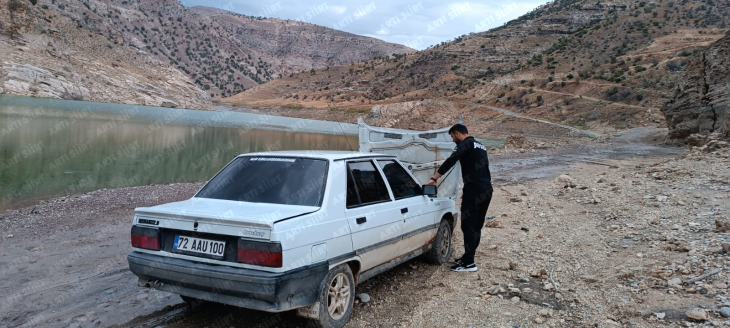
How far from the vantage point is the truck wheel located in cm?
626

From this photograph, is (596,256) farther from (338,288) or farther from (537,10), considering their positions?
(537,10)

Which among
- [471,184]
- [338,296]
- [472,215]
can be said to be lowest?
[338,296]

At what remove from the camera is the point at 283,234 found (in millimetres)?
3586

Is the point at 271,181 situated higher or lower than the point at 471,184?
higher

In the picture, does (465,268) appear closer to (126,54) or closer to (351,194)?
(351,194)

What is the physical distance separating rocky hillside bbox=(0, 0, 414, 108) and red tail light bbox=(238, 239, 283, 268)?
61.4 m

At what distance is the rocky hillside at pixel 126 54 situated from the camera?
59.3 meters

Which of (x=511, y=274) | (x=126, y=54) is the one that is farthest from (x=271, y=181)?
(x=126, y=54)

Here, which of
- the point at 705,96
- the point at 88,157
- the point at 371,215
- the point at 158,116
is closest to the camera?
the point at 371,215

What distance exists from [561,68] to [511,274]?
209ft

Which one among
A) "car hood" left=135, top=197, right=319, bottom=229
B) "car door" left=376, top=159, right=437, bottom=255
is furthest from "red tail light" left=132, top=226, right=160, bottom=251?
"car door" left=376, top=159, right=437, bottom=255

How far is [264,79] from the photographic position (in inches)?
6786

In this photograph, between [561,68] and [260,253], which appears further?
[561,68]

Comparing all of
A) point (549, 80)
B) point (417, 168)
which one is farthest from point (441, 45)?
point (417, 168)
